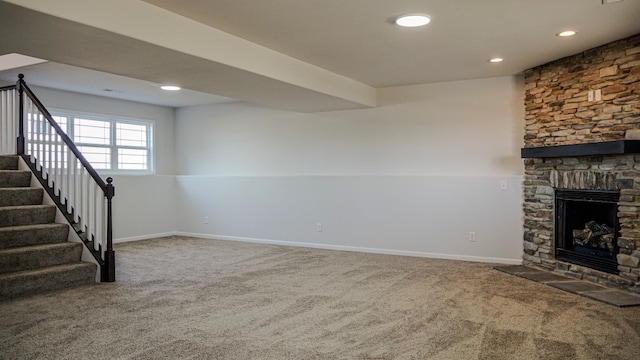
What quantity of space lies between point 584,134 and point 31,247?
18.7 feet

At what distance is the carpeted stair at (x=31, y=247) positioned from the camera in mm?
4305

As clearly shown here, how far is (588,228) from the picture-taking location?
479 centimetres

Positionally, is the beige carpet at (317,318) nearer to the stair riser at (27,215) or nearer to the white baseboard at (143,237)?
the stair riser at (27,215)

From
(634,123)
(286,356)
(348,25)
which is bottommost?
(286,356)

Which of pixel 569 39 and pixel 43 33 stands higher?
pixel 569 39

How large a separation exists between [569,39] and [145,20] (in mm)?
3569

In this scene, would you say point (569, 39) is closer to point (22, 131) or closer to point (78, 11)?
point (78, 11)

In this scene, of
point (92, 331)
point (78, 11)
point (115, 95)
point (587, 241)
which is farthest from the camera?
point (115, 95)

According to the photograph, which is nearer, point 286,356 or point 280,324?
point 286,356

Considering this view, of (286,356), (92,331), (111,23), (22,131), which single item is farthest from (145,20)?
(22,131)

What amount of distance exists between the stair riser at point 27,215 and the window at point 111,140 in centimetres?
238

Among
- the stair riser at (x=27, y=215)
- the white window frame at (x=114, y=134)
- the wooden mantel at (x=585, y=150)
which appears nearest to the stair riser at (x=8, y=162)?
the stair riser at (x=27, y=215)

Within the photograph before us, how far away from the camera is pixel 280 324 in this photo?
346 cm

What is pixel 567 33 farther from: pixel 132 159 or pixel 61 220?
pixel 132 159
